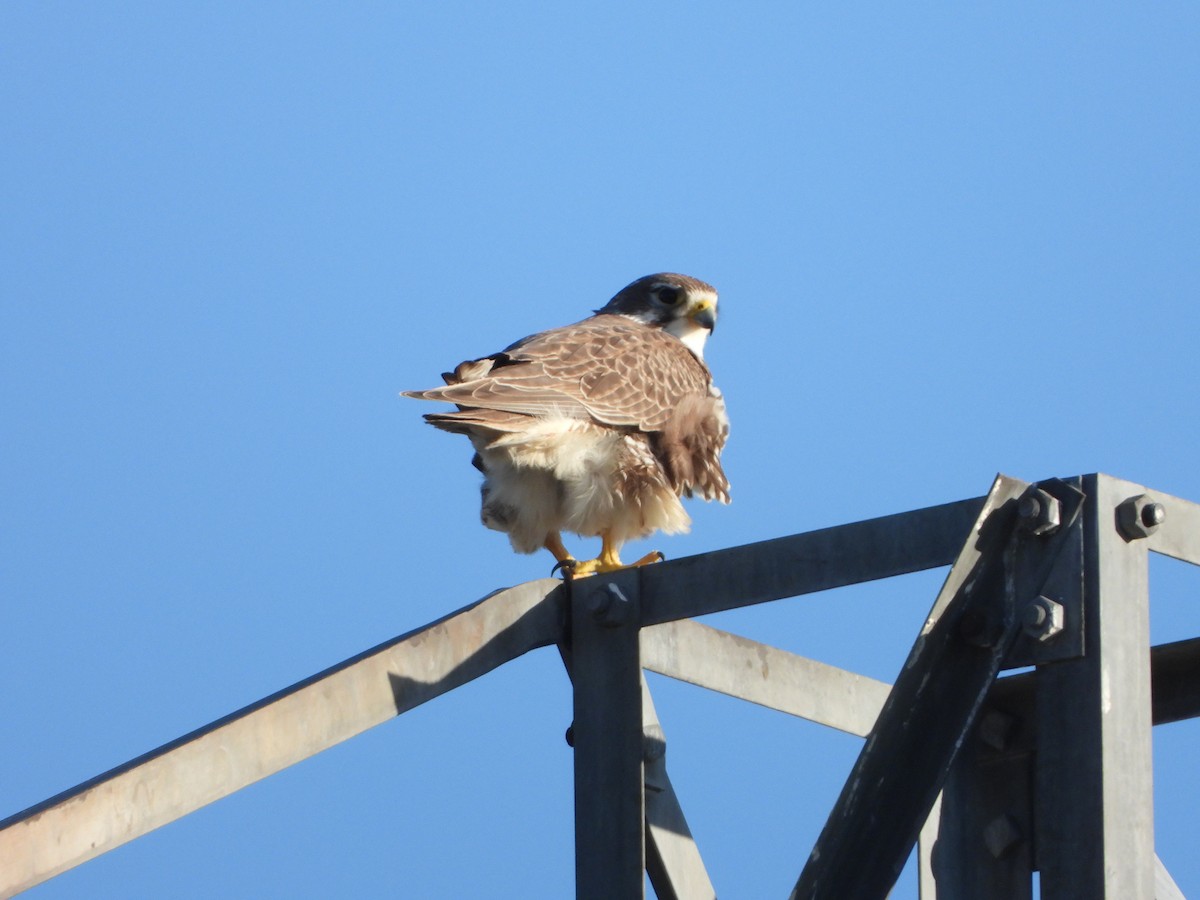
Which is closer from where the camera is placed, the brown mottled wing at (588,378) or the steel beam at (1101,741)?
the steel beam at (1101,741)

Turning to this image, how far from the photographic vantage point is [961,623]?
1932 mm

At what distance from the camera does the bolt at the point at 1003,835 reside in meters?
2.19

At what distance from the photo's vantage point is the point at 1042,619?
1.84 m

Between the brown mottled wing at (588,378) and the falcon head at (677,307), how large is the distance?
0.52 m

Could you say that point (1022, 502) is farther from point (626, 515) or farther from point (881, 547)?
point (626, 515)

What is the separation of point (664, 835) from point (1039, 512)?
1.12 meters

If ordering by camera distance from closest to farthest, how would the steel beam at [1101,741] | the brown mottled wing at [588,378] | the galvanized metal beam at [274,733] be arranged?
the steel beam at [1101,741]
the galvanized metal beam at [274,733]
the brown mottled wing at [588,378]

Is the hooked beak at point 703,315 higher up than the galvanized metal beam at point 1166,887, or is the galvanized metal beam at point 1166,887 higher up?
the hooked beak at point 703,315

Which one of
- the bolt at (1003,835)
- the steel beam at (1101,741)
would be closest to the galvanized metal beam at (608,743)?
the bolt at (1003,835)

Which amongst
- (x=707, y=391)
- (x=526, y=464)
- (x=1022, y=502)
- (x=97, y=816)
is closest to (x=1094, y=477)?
(x=1022, y=502)

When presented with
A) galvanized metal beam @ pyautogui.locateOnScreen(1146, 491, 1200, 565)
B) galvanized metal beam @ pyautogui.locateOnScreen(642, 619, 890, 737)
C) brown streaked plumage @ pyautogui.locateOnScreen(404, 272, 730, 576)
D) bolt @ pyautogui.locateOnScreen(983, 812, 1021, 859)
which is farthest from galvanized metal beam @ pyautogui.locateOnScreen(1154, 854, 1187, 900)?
brown streaked plumage @ pyautogui.locateOnScreen(404, 272, 730, 576)

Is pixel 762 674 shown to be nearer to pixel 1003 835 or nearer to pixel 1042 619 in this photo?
pixel 1003 835

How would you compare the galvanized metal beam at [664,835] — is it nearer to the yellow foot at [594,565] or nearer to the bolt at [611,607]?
the bolt at [611,607]

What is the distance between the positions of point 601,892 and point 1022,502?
966mm
